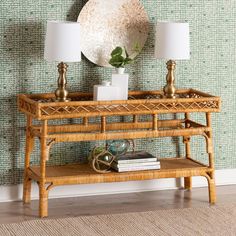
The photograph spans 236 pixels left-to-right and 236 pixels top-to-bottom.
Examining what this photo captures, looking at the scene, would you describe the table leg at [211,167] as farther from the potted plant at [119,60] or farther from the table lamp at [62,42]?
the table lamp at [62,42]

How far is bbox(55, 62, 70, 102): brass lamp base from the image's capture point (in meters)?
4.69

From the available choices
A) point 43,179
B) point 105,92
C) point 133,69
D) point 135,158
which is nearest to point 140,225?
point 135,158

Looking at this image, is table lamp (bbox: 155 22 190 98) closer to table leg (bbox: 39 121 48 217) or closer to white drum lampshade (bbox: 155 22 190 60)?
white drum lampshade (bbox: 155 22 190 60)

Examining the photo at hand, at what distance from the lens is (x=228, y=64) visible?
5.31 m

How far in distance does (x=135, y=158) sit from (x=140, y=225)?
54 cm

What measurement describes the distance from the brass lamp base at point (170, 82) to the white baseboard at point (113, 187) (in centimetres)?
66

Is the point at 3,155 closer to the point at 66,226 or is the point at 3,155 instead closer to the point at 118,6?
the point at 66,226

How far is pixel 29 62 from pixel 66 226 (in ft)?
3.63

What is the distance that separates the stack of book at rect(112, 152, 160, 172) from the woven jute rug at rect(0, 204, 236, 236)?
0.30m

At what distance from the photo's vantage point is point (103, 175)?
4.66 metres

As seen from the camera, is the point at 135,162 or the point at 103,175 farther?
the point at 135,162

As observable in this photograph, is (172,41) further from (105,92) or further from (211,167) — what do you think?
(211,167)

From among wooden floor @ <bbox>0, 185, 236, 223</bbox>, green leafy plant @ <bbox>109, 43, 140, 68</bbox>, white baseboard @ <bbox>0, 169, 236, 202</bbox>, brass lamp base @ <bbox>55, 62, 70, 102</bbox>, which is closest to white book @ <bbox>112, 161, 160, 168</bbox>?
wooden floor @ <bbox>0, 185, 236, 223</bbox>

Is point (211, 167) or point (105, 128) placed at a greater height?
point (105, 128)
